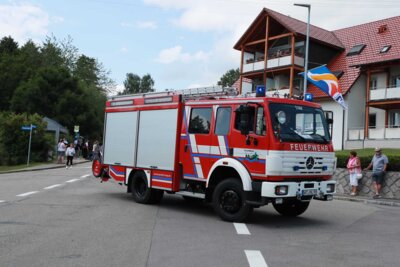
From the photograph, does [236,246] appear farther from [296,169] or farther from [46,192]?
[46,192]

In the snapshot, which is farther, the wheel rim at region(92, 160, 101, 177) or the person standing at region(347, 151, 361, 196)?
the person standing at region(347, 151, 361, 196)

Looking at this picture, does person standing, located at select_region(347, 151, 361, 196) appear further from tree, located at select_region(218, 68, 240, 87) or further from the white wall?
tree, located at select_region(218, 68, 240, 87)

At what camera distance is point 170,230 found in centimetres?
854

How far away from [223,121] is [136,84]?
107 m

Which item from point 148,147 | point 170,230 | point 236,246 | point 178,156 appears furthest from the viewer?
point 148,147

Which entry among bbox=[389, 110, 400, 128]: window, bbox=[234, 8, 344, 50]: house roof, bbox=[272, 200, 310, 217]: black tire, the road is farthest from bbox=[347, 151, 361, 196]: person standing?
bbox=[234, 8, 344, 50]: house roof

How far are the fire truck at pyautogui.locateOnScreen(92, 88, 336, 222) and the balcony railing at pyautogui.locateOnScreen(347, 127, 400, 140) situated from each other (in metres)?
21.7

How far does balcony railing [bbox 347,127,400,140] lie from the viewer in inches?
Answer: 1189

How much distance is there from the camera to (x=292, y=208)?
1107 cm

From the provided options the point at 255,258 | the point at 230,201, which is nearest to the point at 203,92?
the point at 230,201

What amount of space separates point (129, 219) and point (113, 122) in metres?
4.53

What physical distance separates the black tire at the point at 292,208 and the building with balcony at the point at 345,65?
2153cm

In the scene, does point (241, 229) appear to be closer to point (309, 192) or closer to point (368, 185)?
point (309, 192)

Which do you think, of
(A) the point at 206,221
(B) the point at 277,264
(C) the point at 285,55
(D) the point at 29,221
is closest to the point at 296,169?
(A) the point at 206,221
